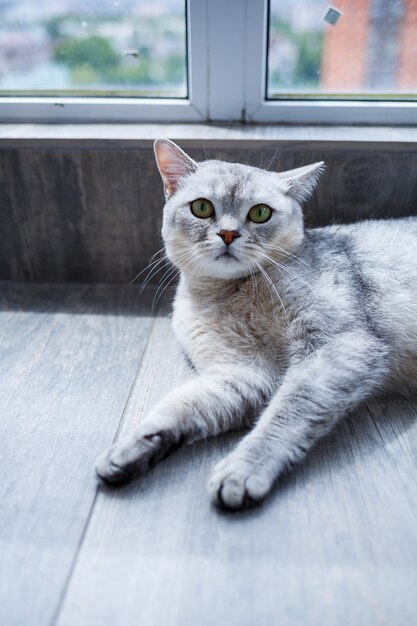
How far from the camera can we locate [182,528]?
94 cm

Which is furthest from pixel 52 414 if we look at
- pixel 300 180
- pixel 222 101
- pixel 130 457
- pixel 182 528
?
pixel 222 101

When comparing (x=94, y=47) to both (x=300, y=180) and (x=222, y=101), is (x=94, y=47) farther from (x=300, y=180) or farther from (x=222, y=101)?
(x=300, y=180)

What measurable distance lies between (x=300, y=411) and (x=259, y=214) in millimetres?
461

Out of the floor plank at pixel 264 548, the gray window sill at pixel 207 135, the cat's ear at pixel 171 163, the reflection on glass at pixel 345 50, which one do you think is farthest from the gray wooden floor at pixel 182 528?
the reflection on glass at pixel 345 50

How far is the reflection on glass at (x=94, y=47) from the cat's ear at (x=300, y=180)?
0.58 m

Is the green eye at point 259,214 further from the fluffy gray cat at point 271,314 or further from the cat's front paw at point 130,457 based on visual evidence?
the cat's front paw at point 130,457

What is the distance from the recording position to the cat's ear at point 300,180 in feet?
4.27

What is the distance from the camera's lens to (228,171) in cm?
130

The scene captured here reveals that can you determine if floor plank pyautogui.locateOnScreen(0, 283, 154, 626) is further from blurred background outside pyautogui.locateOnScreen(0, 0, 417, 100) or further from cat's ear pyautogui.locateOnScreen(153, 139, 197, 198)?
blurred background outside pyautogui.locateOnScreen(0, 0, 417, 100)

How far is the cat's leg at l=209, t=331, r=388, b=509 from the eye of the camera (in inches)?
38.3

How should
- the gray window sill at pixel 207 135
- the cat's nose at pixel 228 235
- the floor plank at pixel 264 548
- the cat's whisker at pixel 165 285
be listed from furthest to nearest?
1. the cat's whisker at pixel 165 285
2. the gray window sill at pixel 207 135
3. the cat's nose at pixel 228 235
4. the floor plank at pixel 264 548

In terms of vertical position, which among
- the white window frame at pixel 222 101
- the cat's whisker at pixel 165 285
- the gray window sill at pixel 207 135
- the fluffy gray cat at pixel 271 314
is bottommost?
the cat's whisker at pixel 165 285

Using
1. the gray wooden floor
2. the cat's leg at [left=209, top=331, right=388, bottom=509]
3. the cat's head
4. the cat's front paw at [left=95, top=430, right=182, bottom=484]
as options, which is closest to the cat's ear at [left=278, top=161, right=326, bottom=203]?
the cat's head

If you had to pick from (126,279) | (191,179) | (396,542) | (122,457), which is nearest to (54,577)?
(122,457)
